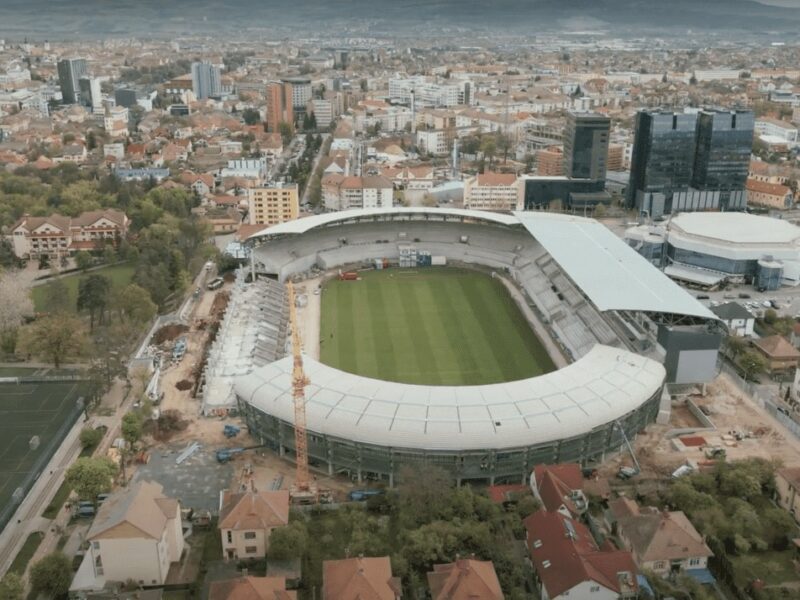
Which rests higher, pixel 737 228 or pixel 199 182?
pixel 737 228

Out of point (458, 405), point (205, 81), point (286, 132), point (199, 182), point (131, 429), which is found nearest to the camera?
point (458, 405)

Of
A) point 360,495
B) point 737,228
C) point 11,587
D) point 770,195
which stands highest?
point 737,228

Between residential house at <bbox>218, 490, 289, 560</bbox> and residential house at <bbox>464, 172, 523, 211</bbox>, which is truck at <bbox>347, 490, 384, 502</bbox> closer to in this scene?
residential house at <bbox>218, 490, 289, 560</bbox>

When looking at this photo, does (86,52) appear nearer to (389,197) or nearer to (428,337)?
(389,197)

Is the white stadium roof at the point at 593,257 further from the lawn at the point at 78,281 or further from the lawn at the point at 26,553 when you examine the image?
the lawn at the point at 26,553

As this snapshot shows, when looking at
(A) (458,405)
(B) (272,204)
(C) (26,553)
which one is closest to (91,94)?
(B) (272,204)

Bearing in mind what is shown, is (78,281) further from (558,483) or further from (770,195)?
(770,195)

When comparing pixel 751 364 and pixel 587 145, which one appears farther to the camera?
pixel 587 145
